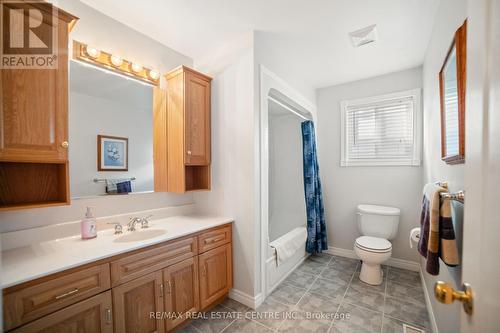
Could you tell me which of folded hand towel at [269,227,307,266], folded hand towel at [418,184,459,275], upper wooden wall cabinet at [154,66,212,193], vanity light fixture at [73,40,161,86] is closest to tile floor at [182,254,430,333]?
folded hand towel at [269,227,307,266]

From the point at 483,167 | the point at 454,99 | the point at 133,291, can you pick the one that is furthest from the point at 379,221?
the point at 133,291

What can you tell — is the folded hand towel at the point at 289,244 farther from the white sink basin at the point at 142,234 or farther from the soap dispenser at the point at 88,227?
the soap dispenser at the point at 88,227

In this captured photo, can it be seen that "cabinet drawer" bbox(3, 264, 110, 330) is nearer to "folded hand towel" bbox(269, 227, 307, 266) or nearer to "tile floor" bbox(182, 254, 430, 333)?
"tile floor" bbox(182, 254, 430, 333)

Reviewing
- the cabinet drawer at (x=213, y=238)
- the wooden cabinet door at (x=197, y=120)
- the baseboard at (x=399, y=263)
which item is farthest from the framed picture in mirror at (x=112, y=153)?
the baseboard at (x=399, y=263)

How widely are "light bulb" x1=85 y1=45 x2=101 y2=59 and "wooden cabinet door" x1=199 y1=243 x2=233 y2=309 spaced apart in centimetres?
174

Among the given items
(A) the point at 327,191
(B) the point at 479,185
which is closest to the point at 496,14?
(B) the point at 479,185

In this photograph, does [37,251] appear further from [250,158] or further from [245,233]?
[250,158]

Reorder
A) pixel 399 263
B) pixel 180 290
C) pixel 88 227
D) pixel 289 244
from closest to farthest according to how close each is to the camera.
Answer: pixel 88 227
pixel 180 290
pixel 289 244
pixel 399 263

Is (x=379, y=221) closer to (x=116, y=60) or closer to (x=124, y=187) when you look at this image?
(x=124, y=187)

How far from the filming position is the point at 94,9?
1.59 m

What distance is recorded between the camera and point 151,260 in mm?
1378

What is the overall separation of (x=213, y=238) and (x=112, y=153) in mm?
1108

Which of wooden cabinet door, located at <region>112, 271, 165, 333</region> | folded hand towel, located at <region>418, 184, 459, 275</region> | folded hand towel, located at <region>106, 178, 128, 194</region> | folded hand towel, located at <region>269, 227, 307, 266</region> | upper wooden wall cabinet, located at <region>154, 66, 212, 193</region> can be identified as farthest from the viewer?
folded hand towel, located at <region>269, 227, 307, 266</region>

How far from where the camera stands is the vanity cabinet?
96 centimetres
